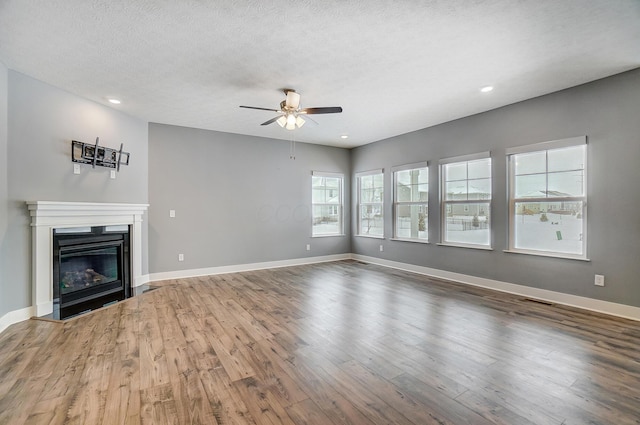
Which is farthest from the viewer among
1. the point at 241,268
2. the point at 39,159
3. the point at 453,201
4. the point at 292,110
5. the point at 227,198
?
the point at 241,268

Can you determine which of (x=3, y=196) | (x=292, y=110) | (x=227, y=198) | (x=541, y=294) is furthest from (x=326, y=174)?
(x=3, y=196)

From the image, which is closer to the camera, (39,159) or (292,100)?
(39,159)

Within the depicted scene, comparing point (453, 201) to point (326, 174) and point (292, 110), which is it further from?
point (292, 110)

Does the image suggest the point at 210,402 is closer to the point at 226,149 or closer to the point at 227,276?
the point at 227,276

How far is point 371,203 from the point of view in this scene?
23.0 ft

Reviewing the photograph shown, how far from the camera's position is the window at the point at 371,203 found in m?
6.75

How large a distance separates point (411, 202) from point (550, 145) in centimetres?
253

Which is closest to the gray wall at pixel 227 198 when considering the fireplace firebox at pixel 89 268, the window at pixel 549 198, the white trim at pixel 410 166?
the fireplace firebox at pixel 89 268

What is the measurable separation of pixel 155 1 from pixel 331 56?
5.21 feet

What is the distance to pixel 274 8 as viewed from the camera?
226 centimetres

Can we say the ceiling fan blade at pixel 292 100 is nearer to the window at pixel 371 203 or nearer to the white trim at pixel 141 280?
the window at pixel 371 203

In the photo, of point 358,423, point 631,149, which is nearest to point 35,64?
point 358,423

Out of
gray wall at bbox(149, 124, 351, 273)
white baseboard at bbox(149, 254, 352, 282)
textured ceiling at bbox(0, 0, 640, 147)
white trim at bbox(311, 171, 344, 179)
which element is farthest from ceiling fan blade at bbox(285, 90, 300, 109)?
white baseboard at bbox(149, 254, 352, 282)

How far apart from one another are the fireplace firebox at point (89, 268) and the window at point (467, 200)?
553cm
